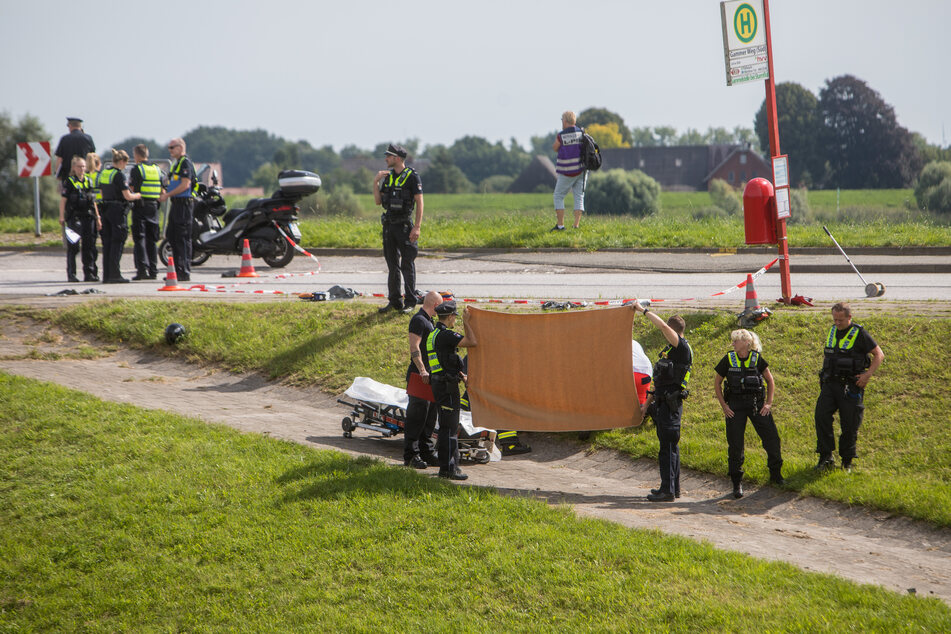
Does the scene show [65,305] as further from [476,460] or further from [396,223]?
[476,460]

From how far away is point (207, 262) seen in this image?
65.3 feet

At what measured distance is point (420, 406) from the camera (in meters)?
9.17

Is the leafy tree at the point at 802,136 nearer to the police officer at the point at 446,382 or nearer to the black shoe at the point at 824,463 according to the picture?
the black shoe at the point at 824,463

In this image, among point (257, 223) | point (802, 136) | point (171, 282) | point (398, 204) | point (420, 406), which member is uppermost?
point (802, 136)

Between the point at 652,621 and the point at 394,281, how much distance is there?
7366 mm

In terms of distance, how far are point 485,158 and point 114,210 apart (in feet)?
483

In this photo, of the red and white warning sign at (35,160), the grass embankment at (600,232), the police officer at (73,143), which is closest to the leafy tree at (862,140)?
the grass embankment at (600,232)

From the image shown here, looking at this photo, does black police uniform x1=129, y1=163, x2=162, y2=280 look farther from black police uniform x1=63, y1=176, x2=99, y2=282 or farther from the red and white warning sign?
the red and white warning sign

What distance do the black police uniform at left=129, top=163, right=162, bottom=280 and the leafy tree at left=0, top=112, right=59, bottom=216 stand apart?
88.8ft

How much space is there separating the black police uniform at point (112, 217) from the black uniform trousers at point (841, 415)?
12.0 m

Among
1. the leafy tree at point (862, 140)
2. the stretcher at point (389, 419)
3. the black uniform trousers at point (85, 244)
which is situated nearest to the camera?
the stretcher at point (389, 419)

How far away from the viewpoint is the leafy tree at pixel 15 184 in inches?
1607

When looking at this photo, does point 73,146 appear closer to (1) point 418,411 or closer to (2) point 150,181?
(2) point 150,181

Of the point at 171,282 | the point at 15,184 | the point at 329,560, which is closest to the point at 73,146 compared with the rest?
the point at 171,282
